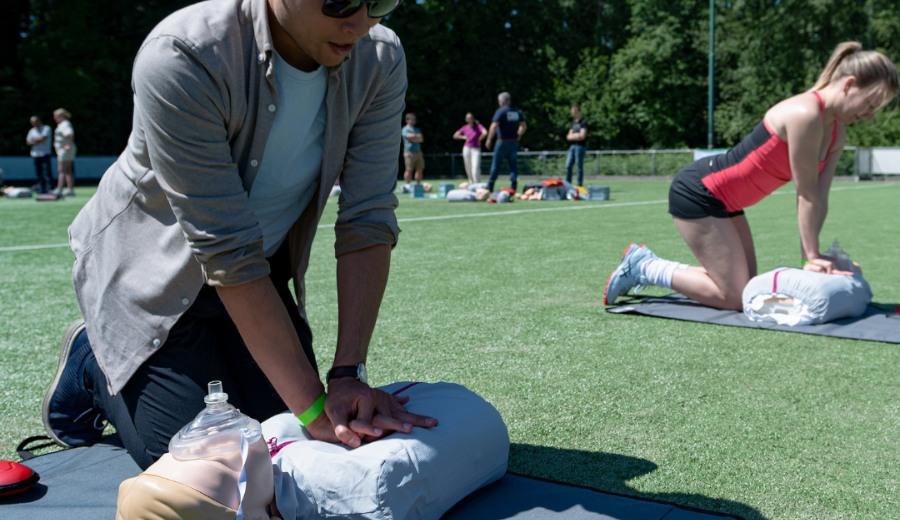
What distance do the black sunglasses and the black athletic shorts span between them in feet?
11.8

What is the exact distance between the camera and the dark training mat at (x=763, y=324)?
14.6 ft

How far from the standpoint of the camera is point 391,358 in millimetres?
4078

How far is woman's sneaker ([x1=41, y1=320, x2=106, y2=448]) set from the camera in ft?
9.50

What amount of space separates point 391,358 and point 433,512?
1.86m

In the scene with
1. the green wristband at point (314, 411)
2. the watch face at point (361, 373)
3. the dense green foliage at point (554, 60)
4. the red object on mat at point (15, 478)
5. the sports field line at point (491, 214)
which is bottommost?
the sports field line at point (491, 214)

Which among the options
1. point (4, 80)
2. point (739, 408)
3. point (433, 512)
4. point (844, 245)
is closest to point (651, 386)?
point (739, 408)

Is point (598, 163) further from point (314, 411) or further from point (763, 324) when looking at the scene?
point (314, 411)

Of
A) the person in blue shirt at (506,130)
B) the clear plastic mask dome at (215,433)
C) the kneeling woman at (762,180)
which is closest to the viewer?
the clear plastic mask dome at (215,433)

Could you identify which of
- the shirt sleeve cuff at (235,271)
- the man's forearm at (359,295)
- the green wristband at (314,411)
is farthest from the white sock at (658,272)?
the shirt sleeve cuff at (235,271)

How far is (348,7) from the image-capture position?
198 centimetres

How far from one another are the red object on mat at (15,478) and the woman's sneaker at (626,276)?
3.62 m

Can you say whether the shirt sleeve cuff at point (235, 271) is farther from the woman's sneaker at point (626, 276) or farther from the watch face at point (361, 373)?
the woman's sneaker at point (626, 276)

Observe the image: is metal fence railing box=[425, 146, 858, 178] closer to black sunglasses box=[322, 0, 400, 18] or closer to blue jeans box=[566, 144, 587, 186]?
blue jeans box=[566, 144, 587, 186]

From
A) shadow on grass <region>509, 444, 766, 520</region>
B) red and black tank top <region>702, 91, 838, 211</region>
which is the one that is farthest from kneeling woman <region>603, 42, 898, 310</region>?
shadow on grass <region>509, 444, 766, 520</region>
